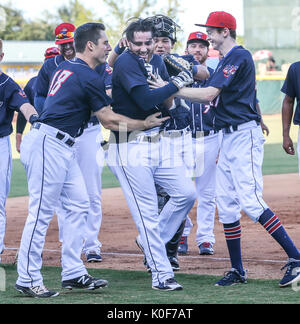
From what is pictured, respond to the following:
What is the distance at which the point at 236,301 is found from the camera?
15.3 ft

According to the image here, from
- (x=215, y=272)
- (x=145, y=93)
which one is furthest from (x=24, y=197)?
(x=145, y=93)

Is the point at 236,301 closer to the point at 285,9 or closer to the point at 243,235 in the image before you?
the point at 243,235

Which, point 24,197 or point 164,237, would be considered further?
point 24,197

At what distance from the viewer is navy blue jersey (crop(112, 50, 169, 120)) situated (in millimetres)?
5105

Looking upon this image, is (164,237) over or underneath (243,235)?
over

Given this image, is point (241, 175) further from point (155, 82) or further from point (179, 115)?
point (179, 115)

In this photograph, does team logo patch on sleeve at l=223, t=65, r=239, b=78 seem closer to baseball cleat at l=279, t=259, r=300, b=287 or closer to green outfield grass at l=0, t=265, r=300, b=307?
baseball cleat at l=279, t=259, r=300, b=287

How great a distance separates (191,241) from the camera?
794 centimetres

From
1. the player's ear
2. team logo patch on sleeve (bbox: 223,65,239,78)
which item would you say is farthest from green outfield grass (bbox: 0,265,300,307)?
the player's ear

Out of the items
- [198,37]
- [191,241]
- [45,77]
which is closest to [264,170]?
[191,241]

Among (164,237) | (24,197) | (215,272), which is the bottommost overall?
(24,197)

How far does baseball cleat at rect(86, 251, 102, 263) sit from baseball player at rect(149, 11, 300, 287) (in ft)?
5.49

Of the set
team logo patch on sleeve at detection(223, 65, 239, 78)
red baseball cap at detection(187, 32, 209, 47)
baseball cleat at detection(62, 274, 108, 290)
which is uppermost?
red baseball cap at detection(187, 32, 209, 47)

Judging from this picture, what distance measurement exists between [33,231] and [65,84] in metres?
1.11
